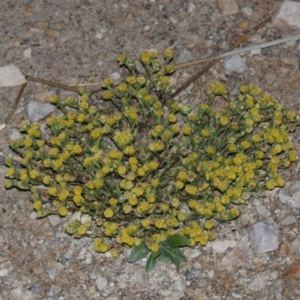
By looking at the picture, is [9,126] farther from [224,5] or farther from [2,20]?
[224,5]

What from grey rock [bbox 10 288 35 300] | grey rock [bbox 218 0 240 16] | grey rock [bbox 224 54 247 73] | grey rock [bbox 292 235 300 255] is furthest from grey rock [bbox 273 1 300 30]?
grey rock [bbox 10 288 35 300]

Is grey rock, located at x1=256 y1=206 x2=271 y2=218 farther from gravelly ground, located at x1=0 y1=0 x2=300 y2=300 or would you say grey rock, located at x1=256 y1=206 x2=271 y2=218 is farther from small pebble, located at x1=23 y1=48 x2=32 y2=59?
small pebble, located at x1=23 y1=48 x2=32 y2=59

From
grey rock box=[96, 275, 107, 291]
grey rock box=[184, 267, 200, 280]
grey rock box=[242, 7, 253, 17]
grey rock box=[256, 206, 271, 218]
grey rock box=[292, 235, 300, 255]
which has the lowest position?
grey rock box=[292, 235, 300, 255]

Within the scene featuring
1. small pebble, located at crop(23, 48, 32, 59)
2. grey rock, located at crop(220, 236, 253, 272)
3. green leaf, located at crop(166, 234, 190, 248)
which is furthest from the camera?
small pebble, located at crop(23, 48, 32, 59)

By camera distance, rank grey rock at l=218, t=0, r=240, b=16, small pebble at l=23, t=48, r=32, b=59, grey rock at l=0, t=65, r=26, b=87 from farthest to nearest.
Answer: grey rock at l=218, t=0, r=240, b=16, small pebble at l=23, t=48, r=32, b=59, grey rock at l=0, t=65, r=26, b=87

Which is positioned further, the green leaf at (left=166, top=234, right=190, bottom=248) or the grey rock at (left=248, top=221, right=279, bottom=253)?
the grey rock at (left=248, top=221, right=279, bottom=253)

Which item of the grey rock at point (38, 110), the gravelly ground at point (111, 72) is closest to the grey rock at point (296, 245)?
the gravelly ground at point (111, 72)

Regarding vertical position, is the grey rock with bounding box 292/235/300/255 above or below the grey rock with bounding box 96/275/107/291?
below

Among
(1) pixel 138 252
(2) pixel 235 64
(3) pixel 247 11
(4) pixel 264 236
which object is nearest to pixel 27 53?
(2) pixel 235 64
